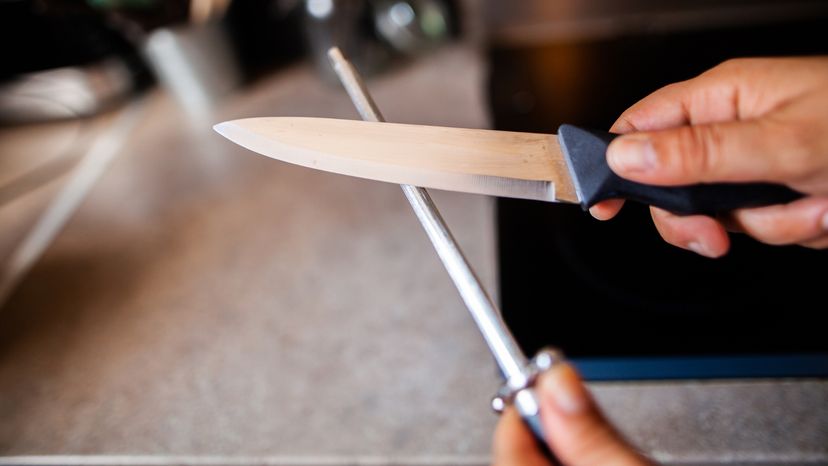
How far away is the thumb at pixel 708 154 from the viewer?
290 mm

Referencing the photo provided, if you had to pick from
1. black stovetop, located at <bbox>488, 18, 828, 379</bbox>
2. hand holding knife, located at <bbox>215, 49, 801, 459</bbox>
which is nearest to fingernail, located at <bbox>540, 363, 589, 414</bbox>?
hand holding knife, located at <bbox>215, 49, 801, 459</bbox>

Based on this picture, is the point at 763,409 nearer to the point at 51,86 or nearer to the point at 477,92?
the point at 477,92

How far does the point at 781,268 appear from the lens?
488 mm

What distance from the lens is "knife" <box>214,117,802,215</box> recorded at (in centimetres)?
32

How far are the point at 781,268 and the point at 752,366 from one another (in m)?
0.12

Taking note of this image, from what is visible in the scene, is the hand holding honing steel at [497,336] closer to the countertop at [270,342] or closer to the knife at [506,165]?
the knife at [506,165]

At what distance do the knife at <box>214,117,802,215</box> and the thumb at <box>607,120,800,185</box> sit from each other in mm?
14

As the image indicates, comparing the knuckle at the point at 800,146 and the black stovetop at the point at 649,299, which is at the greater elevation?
the knuckle at the point at 800,146

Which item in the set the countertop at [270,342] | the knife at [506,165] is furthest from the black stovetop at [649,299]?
the knife at [506,165]

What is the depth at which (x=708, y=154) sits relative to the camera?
293 mm

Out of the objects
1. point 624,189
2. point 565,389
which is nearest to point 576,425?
point 565,389

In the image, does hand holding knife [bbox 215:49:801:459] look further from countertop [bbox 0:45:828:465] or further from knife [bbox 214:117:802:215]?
countertop [bbox 0:45:828:465]

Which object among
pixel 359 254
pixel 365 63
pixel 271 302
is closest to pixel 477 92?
pixel 365 63

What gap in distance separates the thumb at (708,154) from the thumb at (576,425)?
5.5 inches
